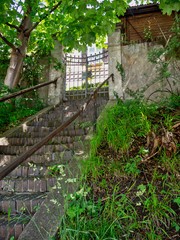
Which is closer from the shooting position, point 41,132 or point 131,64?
point 41,132

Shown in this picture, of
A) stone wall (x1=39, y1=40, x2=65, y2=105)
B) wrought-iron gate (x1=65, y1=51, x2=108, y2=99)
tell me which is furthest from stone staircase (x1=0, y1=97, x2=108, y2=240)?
wrought-iron gate (x1=65, y1=51, x2=108, y2=99)

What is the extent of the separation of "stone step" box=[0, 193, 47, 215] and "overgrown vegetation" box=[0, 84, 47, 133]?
2.40 m

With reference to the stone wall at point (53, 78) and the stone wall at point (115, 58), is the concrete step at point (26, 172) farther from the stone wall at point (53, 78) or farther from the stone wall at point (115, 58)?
the stone wall at point (53, 78)

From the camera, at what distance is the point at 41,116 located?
16.2 ft

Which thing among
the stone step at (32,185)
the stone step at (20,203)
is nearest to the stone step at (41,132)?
the stone step at (32,185)

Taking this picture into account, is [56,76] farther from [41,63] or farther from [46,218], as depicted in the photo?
[46,218]

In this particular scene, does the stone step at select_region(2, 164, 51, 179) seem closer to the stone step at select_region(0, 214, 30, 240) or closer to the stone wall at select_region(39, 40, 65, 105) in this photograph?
the stone step at select_region(0, 214, 30, 240)

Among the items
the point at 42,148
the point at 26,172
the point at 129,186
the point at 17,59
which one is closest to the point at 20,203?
the point at 26,172

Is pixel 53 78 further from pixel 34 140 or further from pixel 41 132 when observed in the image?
pixel 34 140

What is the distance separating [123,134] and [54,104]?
412cm

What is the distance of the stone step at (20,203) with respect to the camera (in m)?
2.03

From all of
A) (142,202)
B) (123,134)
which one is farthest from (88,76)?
(142,202)

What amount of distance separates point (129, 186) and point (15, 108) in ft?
14.5

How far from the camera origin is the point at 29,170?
2.70 metres
